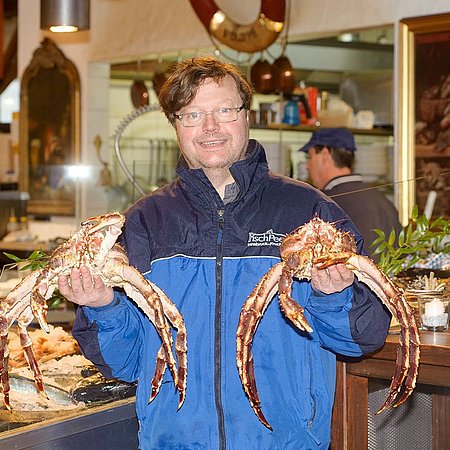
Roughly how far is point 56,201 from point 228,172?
574 centimetres

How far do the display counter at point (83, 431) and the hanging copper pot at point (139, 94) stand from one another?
4492 millimetres

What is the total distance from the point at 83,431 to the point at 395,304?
101 centimetres

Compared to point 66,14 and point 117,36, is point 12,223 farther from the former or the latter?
point 66,14

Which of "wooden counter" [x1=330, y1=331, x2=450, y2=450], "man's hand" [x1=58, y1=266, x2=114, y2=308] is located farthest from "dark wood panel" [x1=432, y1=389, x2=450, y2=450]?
"man's hand" [x1=58, y1=266, x2=114, y2=308]

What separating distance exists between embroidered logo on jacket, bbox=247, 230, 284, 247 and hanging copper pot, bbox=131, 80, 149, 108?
4.91m

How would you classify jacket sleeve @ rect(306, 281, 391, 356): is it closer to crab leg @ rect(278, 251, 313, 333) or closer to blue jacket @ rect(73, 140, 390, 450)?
blue jacket @ rect(73, 140, 390, 450)

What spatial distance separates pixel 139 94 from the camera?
710 centimetres

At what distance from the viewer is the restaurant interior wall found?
595 centimetres

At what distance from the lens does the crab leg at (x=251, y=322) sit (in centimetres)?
209

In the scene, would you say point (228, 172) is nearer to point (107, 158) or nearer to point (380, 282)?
point (380, 282)

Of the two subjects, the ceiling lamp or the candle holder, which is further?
the ceiling lamp

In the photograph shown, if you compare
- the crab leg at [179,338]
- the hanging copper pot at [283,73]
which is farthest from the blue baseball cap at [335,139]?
the crab leg at [179,338]

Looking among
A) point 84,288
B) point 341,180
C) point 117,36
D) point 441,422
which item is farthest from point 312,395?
point 117,36

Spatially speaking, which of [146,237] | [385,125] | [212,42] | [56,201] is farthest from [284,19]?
[146,237]
